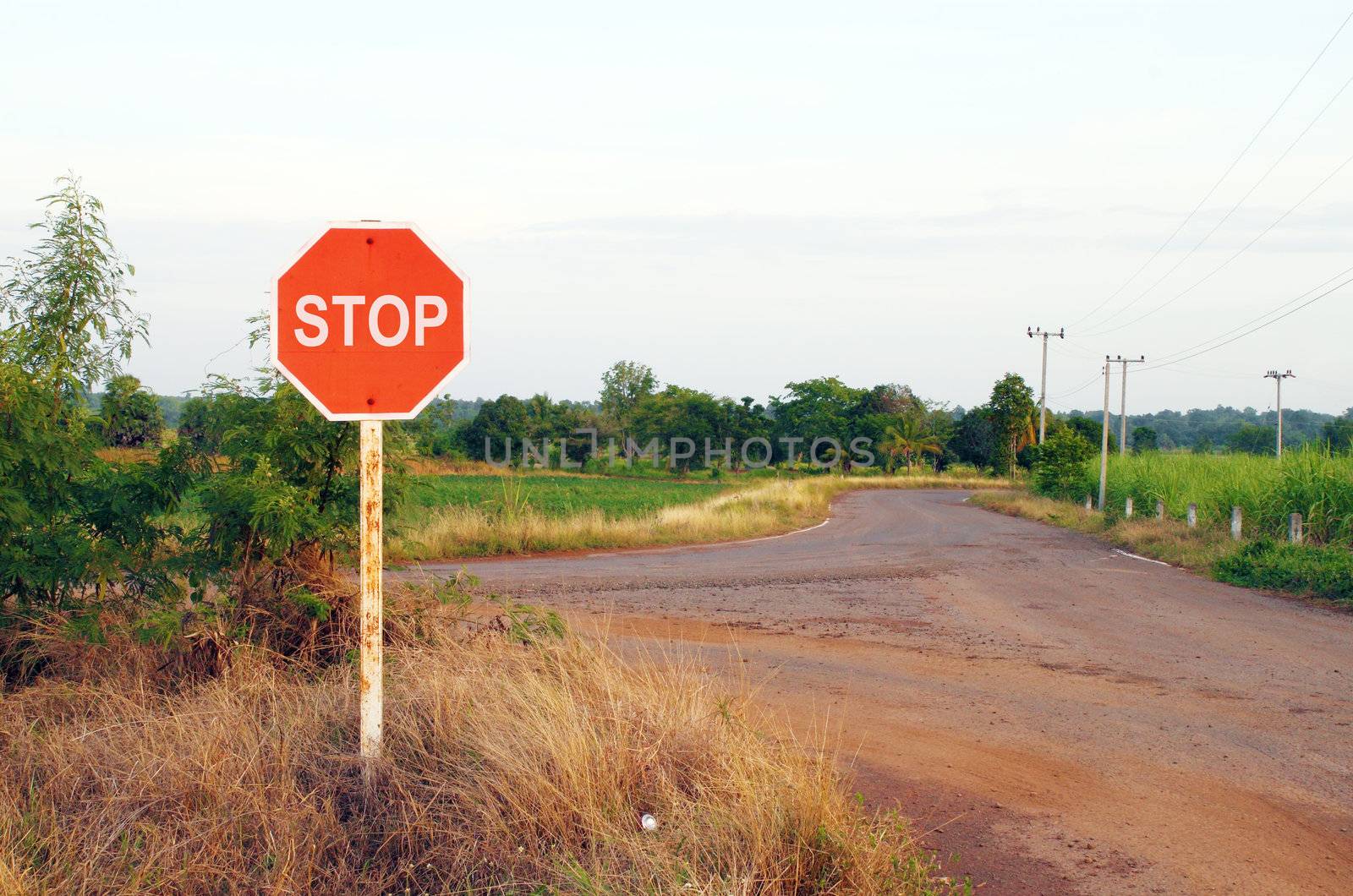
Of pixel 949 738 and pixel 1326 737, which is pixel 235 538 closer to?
pixel 949 738

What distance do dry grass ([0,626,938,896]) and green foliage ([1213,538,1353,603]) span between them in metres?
11.9

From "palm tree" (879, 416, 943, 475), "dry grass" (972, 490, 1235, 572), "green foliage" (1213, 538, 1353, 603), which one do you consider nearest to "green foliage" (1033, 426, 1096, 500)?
"dry grass" (972, 490, 1235, 572)

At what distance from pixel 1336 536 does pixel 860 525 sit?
14.8m

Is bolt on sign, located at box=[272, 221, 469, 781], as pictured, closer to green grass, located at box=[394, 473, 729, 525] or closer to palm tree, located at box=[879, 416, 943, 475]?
green grass, located at box=[394, 473, 729, 525]

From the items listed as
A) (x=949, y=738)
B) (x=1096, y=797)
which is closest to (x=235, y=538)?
(x=949, y=738)

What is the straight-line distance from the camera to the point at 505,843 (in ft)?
13.7

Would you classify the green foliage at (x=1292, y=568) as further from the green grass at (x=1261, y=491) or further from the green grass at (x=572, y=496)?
the green grass at (x=572, y=496)

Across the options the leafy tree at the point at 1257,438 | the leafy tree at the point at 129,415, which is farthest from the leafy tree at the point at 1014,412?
the leafy tree at the point at 129,415

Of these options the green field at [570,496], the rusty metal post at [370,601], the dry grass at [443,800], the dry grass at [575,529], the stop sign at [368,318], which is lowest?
the green field at [570,496]

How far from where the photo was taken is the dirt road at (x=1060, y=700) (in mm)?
5000

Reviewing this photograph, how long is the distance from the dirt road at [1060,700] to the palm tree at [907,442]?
7633cm

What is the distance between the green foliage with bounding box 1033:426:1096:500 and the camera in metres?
43.3

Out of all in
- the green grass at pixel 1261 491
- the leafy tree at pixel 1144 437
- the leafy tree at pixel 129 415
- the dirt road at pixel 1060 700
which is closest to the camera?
the dirt road at pixel 1060 700

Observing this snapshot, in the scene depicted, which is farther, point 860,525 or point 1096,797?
point 860,525
